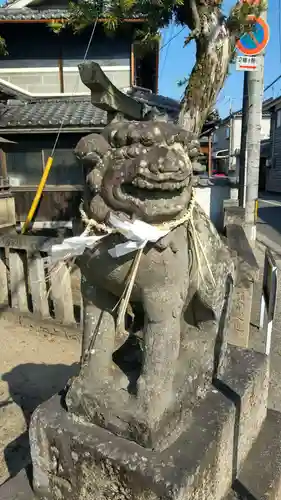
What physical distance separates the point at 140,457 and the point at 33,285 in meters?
2.76

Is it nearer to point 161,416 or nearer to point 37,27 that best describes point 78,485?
point 161,416

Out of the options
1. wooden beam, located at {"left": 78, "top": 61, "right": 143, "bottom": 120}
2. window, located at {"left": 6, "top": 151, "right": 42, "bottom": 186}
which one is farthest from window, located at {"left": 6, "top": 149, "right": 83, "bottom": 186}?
wooden beam, located at {"left": 78, "top": 61, "right": 143, "bottom": 120}

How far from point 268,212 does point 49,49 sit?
9.00 meters

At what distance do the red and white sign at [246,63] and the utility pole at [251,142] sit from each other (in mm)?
77

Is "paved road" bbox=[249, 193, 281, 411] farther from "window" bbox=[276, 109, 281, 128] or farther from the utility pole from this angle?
"window" bbox=[276, 109, 281, 128]

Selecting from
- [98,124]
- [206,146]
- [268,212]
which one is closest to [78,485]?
[98,124]

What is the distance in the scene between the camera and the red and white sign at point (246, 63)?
13.8ft

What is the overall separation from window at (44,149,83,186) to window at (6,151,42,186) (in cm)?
24

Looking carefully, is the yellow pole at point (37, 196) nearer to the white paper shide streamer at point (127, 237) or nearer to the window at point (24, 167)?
the window at point (24, 167)

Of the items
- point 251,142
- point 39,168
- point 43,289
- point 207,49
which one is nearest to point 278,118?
point 39,168

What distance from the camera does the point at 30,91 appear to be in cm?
943

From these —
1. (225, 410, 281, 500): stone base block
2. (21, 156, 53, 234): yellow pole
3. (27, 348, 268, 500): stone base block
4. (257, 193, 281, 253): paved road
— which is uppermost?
(21, 156, 53, 234): yellow pole

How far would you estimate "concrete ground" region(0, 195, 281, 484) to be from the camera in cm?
227

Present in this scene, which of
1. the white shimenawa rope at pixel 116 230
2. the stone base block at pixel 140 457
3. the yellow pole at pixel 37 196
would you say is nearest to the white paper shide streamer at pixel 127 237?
the white shimenawa rope at pixel 116 230
